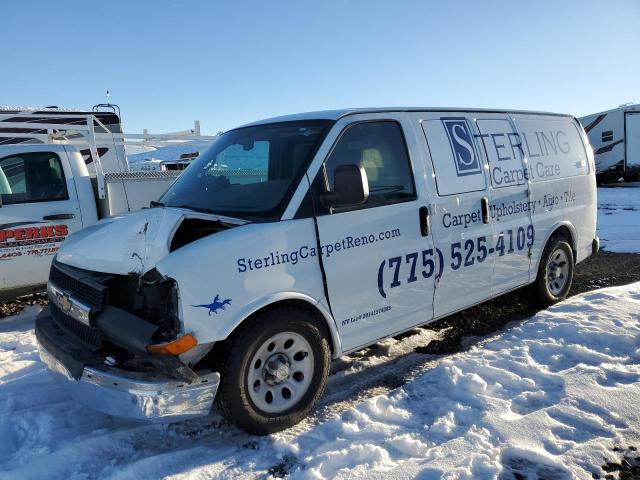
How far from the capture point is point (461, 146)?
4.44 meters

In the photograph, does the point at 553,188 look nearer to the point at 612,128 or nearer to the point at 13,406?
the point at 13,406

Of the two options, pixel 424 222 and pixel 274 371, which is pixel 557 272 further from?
pixel 274 371

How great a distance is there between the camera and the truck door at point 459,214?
414 centimetres

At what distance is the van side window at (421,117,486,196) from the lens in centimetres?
417

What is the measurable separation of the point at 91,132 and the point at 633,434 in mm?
6730

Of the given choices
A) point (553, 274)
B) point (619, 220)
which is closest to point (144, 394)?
point (553, 274)

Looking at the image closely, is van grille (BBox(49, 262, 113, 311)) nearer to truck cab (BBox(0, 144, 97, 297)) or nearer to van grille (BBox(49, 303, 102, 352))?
van grille (BBox(49, 303, 102, 352))

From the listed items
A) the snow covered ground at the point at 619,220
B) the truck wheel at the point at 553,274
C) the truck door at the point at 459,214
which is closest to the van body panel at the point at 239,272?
the truck door at the point at 459,214

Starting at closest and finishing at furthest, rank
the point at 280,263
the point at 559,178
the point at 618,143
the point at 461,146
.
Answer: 1. the point at 280,263
2. the point at 461,146
3. the point at 559,178
4. the point at 618,143

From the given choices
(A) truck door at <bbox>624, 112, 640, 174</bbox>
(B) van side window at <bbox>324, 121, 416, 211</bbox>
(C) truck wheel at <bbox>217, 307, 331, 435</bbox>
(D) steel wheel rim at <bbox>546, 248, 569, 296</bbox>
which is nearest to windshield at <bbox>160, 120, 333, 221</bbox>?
(B) van side window at <bbox>324, 121, 416, 211</bbox>

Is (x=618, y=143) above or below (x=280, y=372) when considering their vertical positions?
above

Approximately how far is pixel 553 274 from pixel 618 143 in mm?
20428

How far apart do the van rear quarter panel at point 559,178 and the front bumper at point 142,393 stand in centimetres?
383

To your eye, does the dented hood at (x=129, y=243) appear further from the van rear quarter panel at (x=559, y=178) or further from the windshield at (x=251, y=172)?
the van rear quarter panel at (x=559, y=178)
